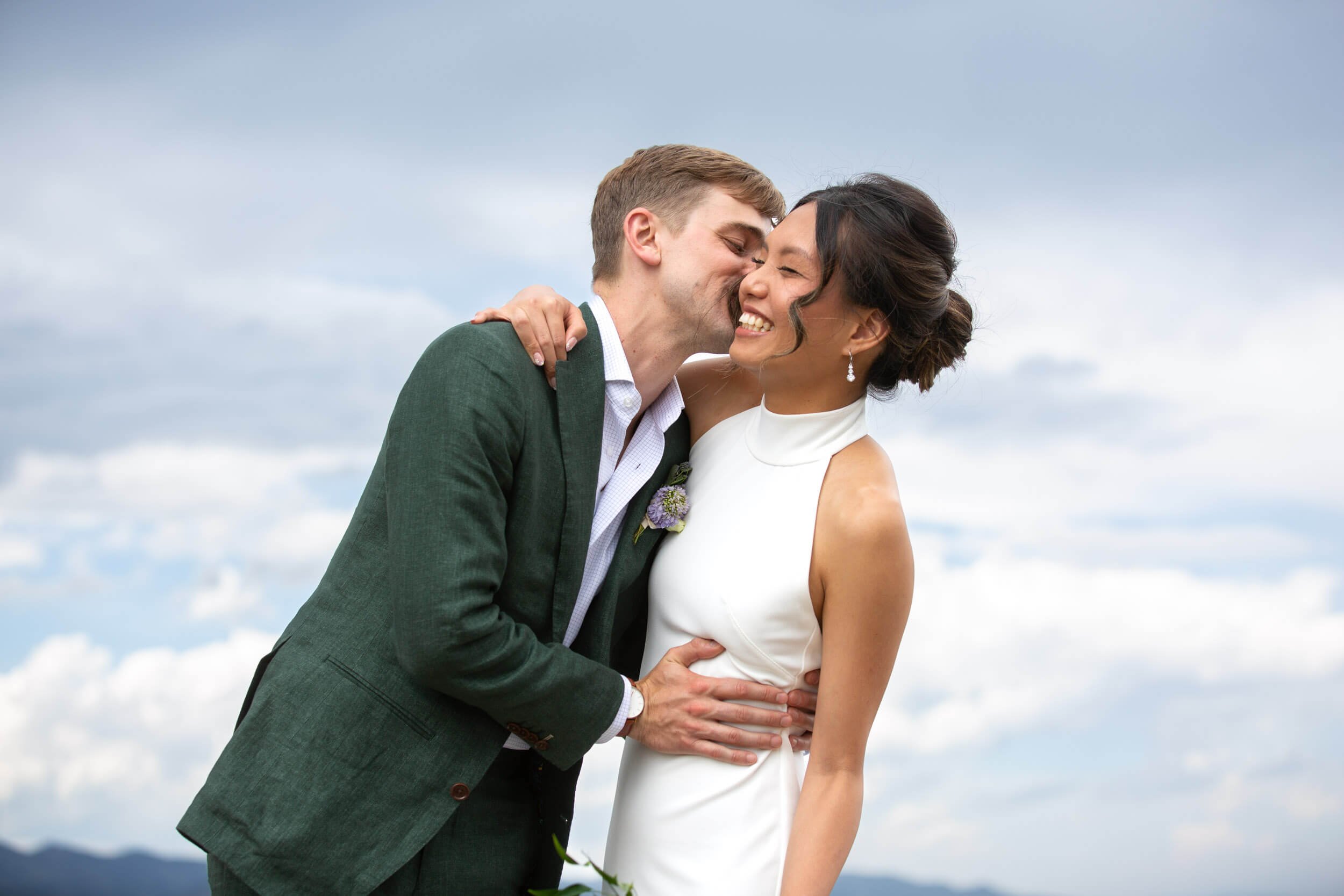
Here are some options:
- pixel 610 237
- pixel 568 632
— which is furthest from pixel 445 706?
pixel 610 237

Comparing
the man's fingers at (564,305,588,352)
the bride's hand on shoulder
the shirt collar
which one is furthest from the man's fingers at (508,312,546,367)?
the shirt collar

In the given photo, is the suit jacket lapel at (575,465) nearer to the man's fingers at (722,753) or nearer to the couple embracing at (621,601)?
the couple embracing at (621,601)

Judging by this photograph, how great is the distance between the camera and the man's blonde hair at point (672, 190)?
148 inches

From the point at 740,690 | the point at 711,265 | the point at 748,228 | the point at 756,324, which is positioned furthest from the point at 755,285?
the point at 740,690

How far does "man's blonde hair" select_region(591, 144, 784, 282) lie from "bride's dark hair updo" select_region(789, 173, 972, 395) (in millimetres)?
444

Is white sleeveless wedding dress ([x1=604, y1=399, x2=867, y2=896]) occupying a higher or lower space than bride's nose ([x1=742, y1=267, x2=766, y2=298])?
lower

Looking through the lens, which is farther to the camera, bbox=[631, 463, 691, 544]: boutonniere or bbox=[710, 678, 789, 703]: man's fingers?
bbox=[631, 463, 691, 544]: boutonniere

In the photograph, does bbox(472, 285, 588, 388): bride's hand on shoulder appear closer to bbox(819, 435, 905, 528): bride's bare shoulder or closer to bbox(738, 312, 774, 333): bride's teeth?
bbox(738, 312, 774, 333): bride's teeth

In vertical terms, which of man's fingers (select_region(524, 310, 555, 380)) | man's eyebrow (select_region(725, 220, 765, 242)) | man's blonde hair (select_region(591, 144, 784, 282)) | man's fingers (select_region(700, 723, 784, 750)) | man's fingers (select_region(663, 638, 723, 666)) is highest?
man's blonde hair (select_region(591, 144, 784, 282))

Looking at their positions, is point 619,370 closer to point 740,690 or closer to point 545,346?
point 545,346

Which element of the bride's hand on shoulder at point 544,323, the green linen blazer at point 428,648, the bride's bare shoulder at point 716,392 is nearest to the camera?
the green linen blazer at point 428,648

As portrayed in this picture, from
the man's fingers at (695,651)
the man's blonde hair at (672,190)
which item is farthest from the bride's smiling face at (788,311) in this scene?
the man's fingers at (695,651)

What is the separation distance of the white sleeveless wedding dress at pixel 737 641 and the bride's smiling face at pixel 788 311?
0.66 ft

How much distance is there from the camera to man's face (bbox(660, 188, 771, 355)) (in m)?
3.58
